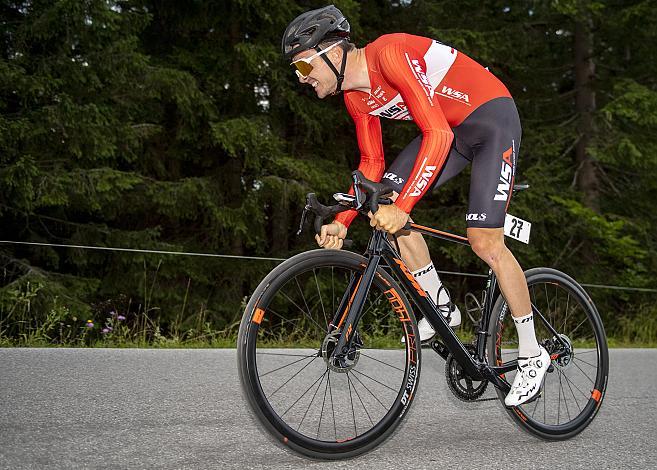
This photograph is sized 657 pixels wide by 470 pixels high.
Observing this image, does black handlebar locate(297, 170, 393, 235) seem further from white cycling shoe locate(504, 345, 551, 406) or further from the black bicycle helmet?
white cycling shoe locate(504, 345, 551, 406)

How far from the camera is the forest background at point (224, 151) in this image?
410 inches

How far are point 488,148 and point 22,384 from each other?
3076 millimetres

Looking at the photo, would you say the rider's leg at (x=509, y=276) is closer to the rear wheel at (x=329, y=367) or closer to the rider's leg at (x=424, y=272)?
the rider's leg at (x=424, y=272)

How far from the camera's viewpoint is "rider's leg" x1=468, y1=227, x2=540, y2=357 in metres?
3.80

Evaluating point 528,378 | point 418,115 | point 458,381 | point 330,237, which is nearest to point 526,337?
point 528,378

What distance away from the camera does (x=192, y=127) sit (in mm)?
13594

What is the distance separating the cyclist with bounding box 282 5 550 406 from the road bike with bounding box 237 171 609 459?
13cm

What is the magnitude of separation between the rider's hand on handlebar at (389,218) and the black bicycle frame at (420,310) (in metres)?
0.21

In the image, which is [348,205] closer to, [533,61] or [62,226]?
[62,226]

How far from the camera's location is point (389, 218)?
3.28 m

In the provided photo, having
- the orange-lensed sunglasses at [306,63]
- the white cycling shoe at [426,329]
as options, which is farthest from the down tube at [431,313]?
the orange-lensed sunglasses at [306,63]

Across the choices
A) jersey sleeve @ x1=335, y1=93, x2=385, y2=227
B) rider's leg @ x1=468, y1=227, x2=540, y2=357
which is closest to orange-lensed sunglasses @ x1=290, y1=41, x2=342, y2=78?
jersey sleeve @ x1=335, y1=93, x2=385, y2=227

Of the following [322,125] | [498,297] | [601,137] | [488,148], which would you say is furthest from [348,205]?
[601,137]

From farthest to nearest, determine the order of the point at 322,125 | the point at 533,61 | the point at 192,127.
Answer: the point at 533,61 → the point at 322,125 → the point at 192,127
